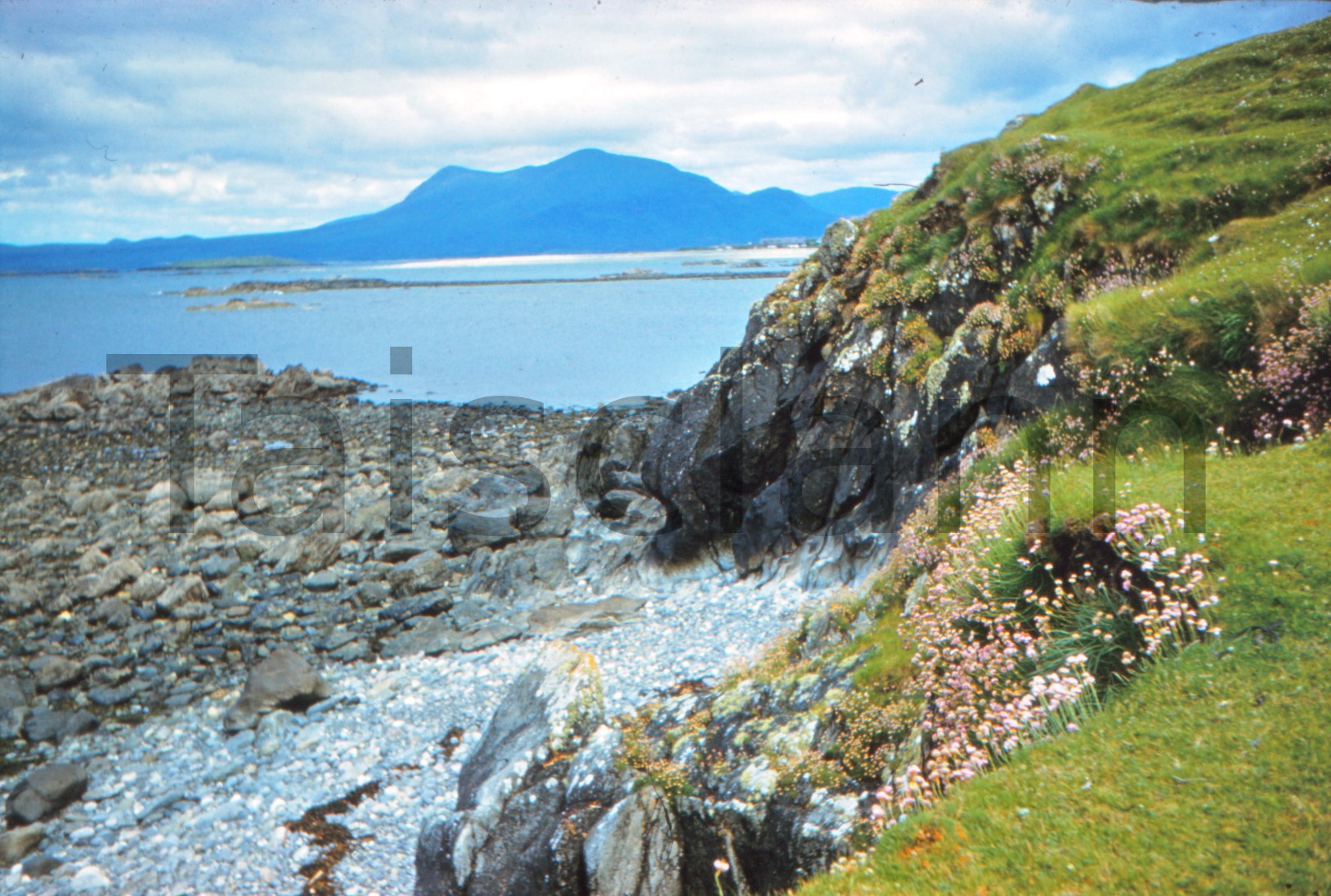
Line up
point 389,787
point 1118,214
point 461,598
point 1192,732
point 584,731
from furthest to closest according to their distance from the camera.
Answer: point 461,598
point 1118,214
point 389,787
point 584,731
point 1192,732

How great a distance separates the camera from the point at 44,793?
15.3 meters

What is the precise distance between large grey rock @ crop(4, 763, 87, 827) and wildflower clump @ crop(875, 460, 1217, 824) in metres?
15.5

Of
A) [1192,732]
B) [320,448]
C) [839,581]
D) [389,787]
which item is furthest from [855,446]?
[320,448]

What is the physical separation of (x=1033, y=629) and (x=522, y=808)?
21.4 feet

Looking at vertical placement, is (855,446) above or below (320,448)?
above

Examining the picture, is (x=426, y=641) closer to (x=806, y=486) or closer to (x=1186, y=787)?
(x=806, y=486)

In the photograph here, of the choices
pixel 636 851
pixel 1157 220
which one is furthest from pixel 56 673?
pixel 1157 220

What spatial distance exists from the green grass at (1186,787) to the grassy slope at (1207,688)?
0.01m

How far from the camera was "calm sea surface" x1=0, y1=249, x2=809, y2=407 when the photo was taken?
235 ft

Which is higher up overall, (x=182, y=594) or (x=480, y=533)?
(x=480, y=533)

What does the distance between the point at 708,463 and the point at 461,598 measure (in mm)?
8644

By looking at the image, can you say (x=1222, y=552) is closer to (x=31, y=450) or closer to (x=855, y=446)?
(x=855, y=446)

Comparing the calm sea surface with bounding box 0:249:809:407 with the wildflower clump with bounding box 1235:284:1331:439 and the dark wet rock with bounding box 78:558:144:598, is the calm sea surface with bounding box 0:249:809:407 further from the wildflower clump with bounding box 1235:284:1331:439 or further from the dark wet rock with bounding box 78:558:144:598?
the wildflower clump with bounding box 1235:284:1331:439

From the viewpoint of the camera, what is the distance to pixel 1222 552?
757 cm
